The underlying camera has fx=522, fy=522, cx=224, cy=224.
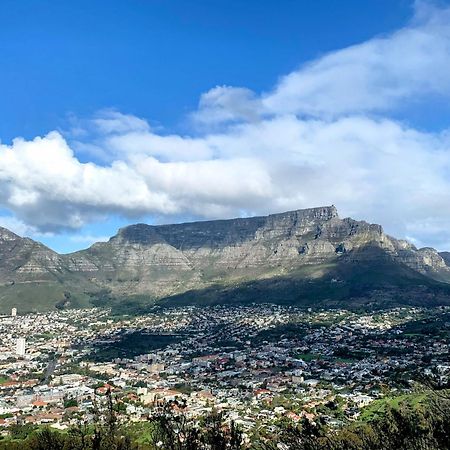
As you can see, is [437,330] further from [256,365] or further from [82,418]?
[82,418]

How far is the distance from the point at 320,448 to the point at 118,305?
151 metres

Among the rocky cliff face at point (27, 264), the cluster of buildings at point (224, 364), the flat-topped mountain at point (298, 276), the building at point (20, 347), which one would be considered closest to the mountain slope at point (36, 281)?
the rocky cliff face at point (27, 264)

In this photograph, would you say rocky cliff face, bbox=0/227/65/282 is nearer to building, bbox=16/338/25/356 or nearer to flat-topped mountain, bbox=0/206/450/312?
flat-topped mountain, bbox=0/206/450/312

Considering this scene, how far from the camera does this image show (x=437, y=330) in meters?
88.9

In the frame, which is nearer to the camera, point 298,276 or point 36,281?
point 298,276

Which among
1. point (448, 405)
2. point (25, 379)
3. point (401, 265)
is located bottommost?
point (25, 379)

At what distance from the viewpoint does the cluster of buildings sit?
48.8 metres

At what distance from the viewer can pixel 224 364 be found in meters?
75.6

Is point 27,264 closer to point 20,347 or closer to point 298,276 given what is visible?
point 298,276

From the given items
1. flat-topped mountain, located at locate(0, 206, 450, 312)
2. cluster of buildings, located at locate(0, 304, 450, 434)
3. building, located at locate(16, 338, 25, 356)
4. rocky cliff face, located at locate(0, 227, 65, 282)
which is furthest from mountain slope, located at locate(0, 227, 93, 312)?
building, located at locate(16, 338, 25, 356)

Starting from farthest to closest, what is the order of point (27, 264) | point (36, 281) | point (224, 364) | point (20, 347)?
1. point (27, 264)
2. point (36, 281)
3. point (20, 347)
4. point (224, 364)

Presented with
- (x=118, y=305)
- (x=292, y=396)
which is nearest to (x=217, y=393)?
(x=292, y=396)

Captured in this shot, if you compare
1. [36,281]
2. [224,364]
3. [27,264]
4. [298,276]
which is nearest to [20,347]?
[224,364]

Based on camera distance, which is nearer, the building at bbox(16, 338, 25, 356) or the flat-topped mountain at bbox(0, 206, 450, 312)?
the building at bbox(16, 338, 25, 356)
